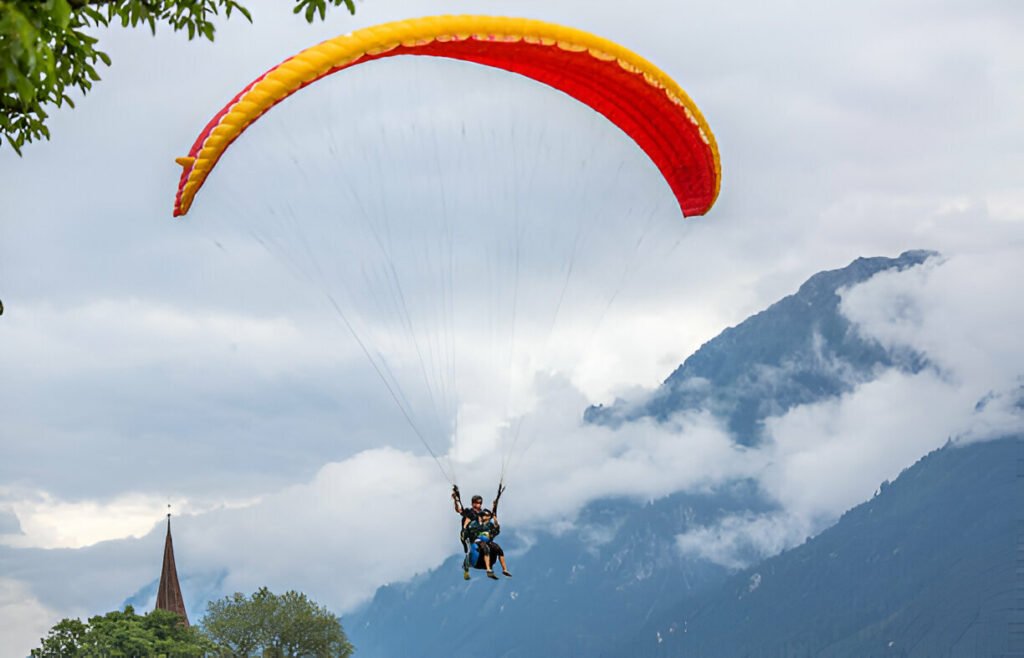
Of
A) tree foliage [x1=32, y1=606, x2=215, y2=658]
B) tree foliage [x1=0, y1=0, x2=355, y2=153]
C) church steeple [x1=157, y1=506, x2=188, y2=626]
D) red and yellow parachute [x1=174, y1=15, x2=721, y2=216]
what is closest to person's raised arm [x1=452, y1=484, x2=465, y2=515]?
red and yellow parachute [x1=174, y1=15, x2=721, y2=216]

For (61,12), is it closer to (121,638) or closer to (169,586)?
(121,638)

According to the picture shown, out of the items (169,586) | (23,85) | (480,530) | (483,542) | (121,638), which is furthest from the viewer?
(169,586)

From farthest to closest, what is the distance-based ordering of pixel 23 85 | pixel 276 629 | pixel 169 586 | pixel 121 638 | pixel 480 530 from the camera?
pixel 169 586 → pixel 276 629 → pixel 121 638 → pixel 480 530 → pixel 23 85

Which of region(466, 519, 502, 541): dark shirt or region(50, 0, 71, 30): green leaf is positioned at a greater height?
region(466, 519, 502, 541): dark shirt

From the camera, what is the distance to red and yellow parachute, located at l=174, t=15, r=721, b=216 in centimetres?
2253

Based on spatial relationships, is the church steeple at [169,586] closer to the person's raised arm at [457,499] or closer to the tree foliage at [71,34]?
the person's raised arm at [457,499]

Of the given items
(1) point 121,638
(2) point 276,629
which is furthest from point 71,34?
(2) point 276,629

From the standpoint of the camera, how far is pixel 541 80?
94.8ft

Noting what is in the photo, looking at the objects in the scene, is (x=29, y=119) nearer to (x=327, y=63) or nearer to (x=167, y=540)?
(x=327, y=63)

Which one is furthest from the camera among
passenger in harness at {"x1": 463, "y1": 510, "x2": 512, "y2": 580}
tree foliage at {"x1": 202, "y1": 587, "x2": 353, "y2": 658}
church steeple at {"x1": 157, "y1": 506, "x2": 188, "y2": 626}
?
church steeple at {"x1": 157, "y1": 506, "x2": 188, "y2": 626}

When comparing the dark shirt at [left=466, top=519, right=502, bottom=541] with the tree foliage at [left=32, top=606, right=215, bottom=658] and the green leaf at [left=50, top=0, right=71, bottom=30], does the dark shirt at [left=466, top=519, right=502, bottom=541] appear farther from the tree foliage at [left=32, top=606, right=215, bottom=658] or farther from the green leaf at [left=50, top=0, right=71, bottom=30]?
the tree foliage at [left=32, top=606, right=215, bottom=658]

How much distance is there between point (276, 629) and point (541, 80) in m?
75.8

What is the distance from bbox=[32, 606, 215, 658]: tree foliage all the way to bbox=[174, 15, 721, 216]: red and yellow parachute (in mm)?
60753

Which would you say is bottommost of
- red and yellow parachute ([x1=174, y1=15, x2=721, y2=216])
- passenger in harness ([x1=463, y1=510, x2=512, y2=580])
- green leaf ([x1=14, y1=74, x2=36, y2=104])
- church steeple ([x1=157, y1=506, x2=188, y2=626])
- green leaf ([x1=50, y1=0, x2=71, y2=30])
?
green leaf ([x1=14, y1=74, x2=36, y2=104])
